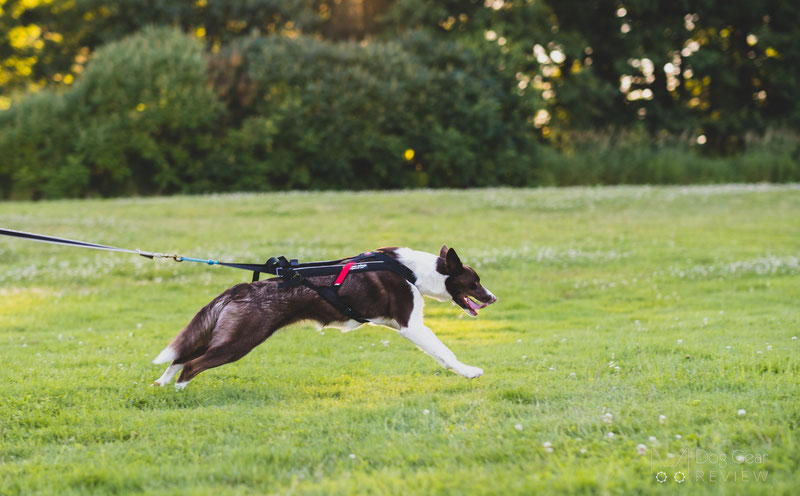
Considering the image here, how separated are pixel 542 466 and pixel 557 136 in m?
35.5

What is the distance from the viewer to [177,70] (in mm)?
30859

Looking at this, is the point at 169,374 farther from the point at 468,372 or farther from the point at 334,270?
the point at 468,372

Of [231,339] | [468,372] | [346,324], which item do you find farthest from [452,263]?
[231,339]

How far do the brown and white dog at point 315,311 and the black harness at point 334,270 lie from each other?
1.6 inches

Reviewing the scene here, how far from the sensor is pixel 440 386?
19.7 ft

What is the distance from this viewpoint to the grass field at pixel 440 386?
4082mm

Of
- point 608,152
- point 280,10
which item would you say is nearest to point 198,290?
point 608,152

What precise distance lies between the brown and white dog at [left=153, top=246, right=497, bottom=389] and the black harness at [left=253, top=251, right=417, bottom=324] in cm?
4

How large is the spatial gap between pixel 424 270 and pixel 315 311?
100cm

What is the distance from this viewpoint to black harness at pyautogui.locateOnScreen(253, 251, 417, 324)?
593 centimetres

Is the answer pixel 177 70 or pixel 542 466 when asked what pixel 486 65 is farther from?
pixel 542 466

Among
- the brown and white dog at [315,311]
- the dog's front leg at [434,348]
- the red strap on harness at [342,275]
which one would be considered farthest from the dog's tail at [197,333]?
the dog's front leg at [434,348]

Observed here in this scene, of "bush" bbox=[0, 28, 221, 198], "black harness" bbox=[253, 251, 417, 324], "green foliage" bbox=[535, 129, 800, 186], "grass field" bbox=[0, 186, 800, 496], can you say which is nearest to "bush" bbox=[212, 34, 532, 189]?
"bush" bbox=[0, 28, 221, 198]

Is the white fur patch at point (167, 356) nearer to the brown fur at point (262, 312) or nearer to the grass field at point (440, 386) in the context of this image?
the brown fur at point (262, 312)
